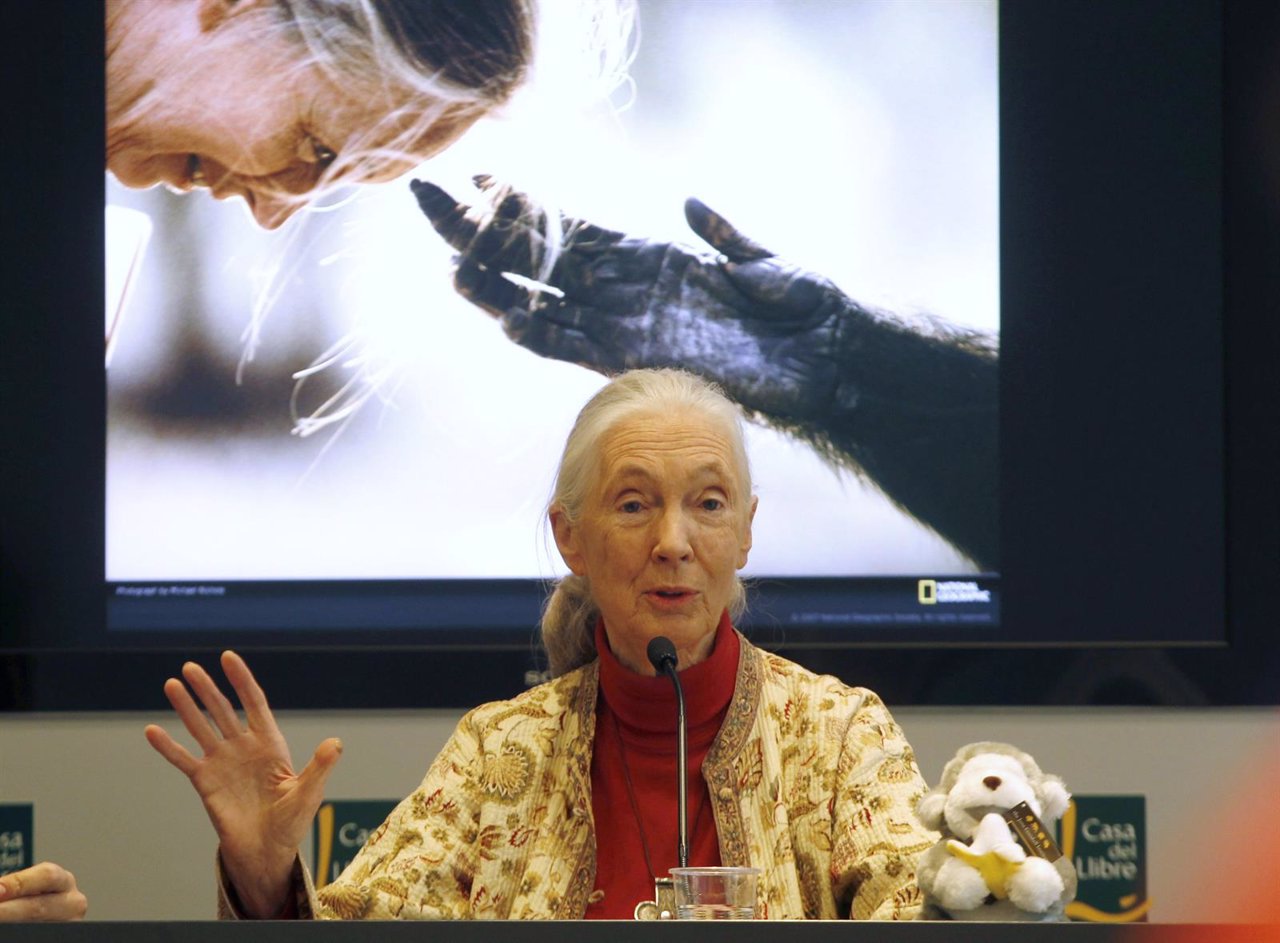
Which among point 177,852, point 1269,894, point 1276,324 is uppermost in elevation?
point 1276,324

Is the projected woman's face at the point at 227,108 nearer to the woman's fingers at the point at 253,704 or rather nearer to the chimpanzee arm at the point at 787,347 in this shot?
the chimpanzee arm at the point at 787,347

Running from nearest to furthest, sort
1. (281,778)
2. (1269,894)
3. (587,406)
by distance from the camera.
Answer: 1. (1269,894)
2. (281,778)
3. (587,406)

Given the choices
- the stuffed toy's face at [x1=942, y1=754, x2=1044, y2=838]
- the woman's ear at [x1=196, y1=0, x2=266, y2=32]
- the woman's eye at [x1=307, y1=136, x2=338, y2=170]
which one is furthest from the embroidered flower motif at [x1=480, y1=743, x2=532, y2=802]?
the woman's ear at [x1=196, y1=0, x2=266, y2=32]

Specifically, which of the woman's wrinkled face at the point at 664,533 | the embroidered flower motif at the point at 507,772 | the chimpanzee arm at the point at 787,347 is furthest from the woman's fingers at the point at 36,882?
the chimpanzee arm at the point at 787,347

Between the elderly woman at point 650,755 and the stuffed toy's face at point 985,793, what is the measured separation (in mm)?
380

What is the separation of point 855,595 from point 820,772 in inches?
38.7

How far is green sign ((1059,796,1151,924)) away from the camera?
10.1 ft

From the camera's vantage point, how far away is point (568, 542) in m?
2.40

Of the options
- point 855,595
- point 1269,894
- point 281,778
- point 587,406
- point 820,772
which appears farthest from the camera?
point 855,595

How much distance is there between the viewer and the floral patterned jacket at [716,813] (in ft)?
6.86

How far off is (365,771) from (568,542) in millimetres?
957

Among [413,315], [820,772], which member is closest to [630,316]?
[413,315]

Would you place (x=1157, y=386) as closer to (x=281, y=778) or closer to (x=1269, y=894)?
(x=281, y=778)

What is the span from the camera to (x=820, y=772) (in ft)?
7.12
